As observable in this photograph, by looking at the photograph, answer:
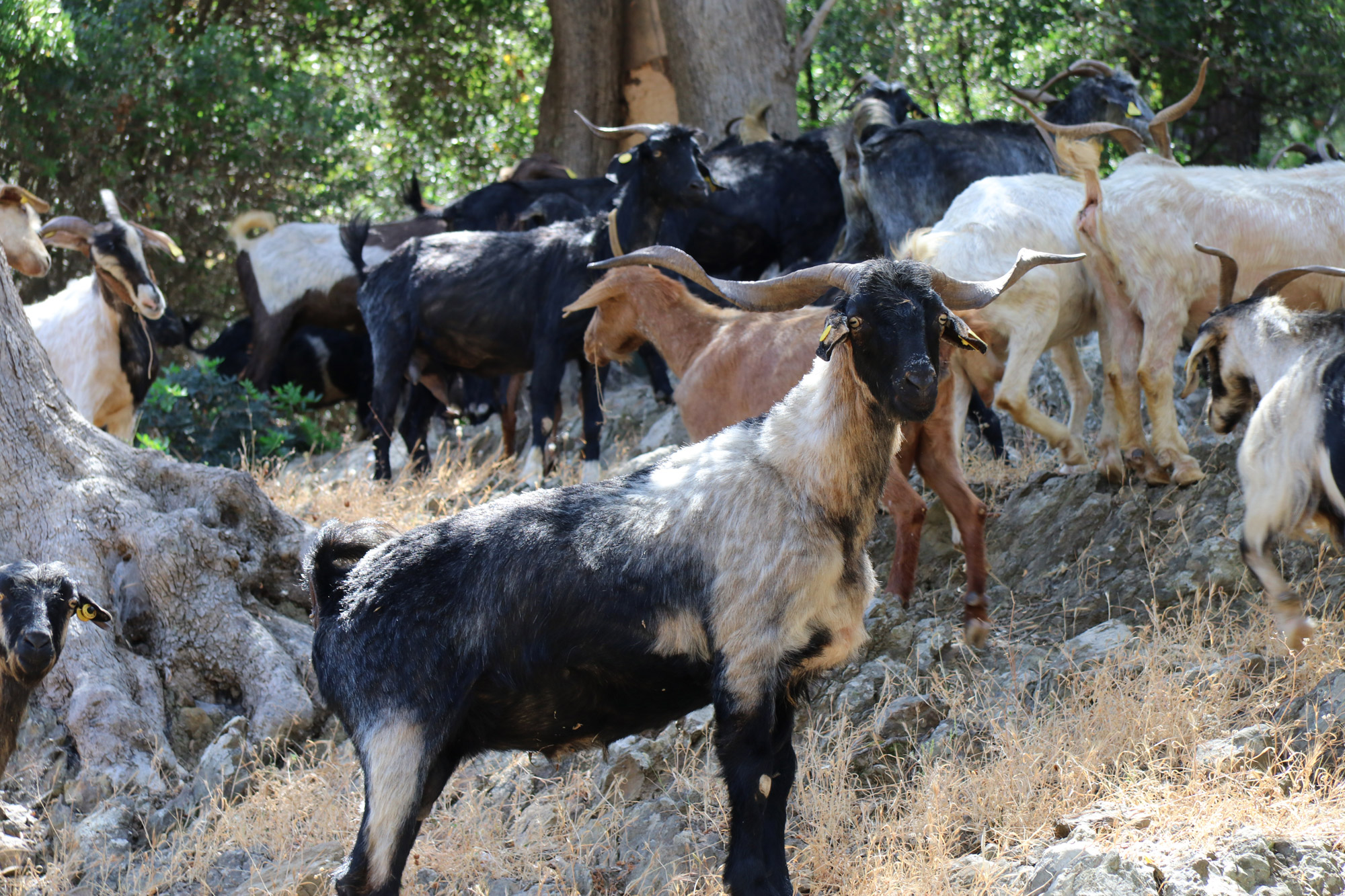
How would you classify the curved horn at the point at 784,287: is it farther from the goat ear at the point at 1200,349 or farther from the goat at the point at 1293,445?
the goat ear at the point at 1200,349

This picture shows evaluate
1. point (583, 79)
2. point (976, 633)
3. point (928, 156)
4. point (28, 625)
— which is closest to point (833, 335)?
point (976, 633)

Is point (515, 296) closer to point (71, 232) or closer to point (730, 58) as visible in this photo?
point (71, 232)

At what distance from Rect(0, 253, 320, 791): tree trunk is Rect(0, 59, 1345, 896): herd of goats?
88 centimetres

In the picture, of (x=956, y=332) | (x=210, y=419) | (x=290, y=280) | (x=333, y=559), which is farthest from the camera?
(x=290, y=280)

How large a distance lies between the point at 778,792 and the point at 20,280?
12403mm

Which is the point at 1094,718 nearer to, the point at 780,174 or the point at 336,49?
the point at 780,174

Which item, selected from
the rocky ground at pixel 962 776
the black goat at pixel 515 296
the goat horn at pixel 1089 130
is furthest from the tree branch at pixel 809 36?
the rocky ground at pixel 962 776

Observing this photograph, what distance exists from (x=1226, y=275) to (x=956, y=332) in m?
3.16

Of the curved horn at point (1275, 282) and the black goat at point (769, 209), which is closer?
the curved horn at point (1275, 282)

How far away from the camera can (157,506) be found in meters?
7.24

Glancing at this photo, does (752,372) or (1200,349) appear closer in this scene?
(1200,349)

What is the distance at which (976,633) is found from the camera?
6.23 m

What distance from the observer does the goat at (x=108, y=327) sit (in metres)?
9.45

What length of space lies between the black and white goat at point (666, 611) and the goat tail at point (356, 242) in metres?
8.22
